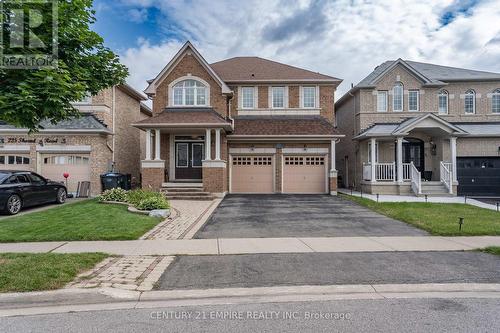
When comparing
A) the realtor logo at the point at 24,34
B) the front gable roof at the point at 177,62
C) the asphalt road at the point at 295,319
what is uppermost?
the front gable roof at the point at 177,62

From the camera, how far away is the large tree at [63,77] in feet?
18.1

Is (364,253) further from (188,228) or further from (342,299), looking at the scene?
(188,228)

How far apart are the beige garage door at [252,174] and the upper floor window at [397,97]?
9.15 m

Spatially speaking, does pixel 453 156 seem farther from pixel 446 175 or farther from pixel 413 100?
pixel 413 100

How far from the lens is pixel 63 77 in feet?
19.1

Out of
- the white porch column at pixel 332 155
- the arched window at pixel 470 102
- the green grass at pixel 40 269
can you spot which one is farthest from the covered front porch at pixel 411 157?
the green grass at pixel 40 269

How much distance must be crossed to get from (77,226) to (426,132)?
→ 66.8 ft

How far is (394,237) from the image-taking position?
8.49m

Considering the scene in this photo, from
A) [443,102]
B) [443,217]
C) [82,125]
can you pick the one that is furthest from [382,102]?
[82,125]

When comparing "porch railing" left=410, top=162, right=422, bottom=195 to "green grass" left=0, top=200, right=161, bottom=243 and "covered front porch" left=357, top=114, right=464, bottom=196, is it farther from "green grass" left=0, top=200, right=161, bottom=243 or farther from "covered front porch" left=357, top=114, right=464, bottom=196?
"green grass" left=0, top=200, right=161, bottom=243

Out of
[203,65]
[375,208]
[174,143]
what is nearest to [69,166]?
[174,143]

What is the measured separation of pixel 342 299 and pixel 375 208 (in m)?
9.71

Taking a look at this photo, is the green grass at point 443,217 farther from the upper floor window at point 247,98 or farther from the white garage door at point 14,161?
the white garage door at point 14,161

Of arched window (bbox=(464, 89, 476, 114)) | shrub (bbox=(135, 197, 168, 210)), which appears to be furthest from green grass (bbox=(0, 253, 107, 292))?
arched window (bbox=(464, 89, 476, 114))
